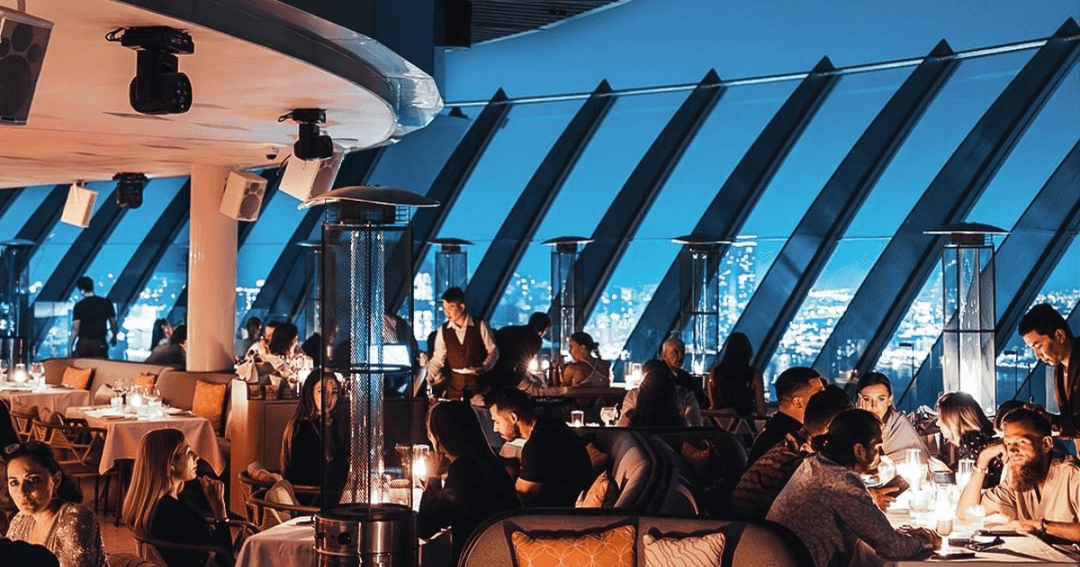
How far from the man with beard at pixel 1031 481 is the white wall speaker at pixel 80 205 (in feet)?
33.2

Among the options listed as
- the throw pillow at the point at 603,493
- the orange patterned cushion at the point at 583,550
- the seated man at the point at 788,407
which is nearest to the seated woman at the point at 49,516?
the orange patterned cushion at the point at 583,550

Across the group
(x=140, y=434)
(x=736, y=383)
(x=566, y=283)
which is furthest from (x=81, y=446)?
(x=566, y=283)

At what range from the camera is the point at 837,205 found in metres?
12.6

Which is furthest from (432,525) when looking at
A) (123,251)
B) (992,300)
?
(123,251)

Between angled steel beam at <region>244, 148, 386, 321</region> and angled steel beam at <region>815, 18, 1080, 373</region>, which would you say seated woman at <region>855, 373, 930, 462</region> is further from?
angled steel beam at <region>244, 148, 386, 321</region>

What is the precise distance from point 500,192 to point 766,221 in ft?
12.8

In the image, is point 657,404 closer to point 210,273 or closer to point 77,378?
point 210,273

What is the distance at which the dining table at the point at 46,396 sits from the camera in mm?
11477

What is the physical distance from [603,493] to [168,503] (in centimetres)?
182

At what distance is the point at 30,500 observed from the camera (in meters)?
4.75

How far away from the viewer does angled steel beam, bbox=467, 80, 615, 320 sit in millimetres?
15320

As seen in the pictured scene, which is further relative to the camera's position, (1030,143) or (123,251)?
(123,251)

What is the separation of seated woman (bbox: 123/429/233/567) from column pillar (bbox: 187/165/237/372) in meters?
6.22

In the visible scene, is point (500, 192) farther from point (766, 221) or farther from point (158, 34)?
point (158, 34)
